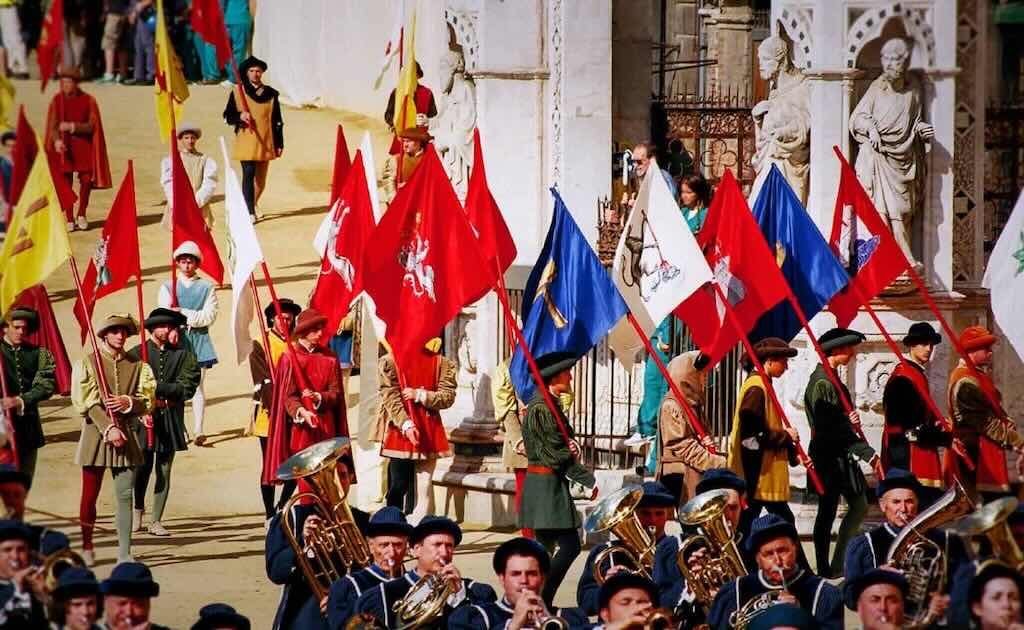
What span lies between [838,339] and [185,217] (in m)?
4.93

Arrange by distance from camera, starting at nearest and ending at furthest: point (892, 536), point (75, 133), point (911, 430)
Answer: point (892, 536) < point (911, 430) < point (75, 133)

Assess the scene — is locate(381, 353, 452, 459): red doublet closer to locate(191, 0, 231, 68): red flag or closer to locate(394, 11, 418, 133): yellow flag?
locate(394, 11, 418, 133): yellow flag

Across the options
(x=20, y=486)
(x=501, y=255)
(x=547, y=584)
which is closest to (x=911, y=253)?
(x=501, y=255)

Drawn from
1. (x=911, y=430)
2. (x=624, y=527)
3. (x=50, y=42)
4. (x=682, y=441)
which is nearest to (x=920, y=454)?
(x=911, y=430)

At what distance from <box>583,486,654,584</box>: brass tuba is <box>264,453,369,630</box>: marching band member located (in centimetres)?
124

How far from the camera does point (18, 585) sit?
429 inches

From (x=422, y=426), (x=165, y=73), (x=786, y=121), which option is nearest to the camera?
(x=422, y=426)

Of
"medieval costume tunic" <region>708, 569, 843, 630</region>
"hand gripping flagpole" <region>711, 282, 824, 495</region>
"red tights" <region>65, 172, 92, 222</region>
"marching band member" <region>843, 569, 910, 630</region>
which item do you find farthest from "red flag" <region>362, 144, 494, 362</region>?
"red tights" <region>65, 172, 92, 222</region>

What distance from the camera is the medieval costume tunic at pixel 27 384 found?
15.8 m

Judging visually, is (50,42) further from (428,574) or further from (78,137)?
(428,574)

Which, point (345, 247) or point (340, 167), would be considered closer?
point (345, 247)

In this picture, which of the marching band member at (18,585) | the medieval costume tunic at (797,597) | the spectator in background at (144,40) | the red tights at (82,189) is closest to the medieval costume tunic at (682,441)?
the medieval costume tunic at (797,597)

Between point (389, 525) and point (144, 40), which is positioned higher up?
point (144, 40)

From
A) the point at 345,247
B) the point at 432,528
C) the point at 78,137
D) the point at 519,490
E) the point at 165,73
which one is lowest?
the point at 519,490
